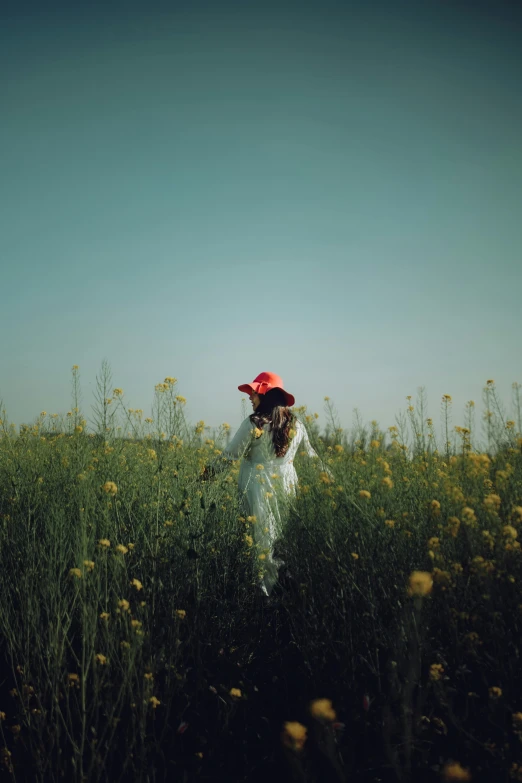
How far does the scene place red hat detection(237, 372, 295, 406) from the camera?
3442mm

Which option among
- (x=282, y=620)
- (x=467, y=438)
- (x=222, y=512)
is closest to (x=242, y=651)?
(x=282, y=620)

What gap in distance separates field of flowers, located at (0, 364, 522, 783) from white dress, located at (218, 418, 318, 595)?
0.48 feet

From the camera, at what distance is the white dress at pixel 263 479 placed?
9.50 ft

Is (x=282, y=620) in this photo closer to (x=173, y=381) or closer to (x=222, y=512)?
(x=222, y=512)

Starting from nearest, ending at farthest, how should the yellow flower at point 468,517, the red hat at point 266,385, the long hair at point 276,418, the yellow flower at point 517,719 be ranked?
1. the yellow flower at point 517,719
2. the yellow flower at point 468,517
3. the long hair at point 276,418
4. the red hat at point 266,385

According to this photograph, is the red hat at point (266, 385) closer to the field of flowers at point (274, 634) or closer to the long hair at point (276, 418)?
the long hair at point (276, 418)

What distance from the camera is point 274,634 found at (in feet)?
8.18

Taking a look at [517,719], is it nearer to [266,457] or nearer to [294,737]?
[294,737]

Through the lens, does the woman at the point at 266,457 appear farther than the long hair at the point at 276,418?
No

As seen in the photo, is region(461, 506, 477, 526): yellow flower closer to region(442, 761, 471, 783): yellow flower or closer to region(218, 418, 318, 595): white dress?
region(442, 761, 471, 783): yellow flower

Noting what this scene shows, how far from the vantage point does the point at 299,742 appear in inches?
37.3

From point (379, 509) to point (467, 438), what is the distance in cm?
120

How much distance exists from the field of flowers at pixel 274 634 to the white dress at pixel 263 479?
0.15m

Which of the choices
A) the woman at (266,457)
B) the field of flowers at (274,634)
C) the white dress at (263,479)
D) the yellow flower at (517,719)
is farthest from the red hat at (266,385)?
the yellow flower at (517,719)
